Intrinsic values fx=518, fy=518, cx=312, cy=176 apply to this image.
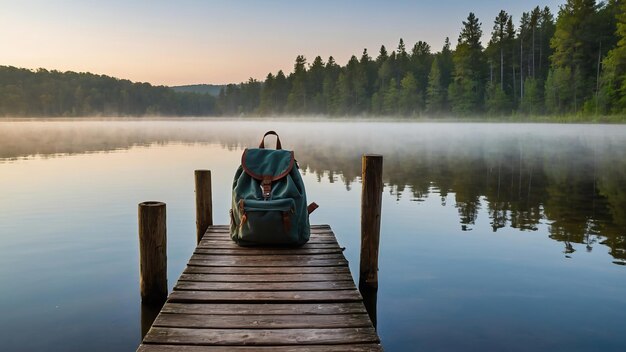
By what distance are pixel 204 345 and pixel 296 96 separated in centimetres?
12628

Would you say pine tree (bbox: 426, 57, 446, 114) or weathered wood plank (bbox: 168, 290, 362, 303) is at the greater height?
→ pine tree (bbox: 426, 57, 446, 114)

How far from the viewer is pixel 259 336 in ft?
13.3

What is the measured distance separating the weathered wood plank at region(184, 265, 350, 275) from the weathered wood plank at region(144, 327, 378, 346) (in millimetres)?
1565

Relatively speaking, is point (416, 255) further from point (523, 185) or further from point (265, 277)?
point (523, 185)

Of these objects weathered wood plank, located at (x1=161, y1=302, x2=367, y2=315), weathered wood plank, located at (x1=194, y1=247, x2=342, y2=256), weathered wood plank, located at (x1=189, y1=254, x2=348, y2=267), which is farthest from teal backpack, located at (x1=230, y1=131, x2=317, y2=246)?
weathered wood plank, located at (x1=161, y1=302, x2=367, y2=315)

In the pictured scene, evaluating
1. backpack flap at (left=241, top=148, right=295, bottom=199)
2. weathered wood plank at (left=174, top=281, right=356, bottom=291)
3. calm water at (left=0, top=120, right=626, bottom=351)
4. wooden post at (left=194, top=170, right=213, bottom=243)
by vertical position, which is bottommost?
calm water at (left=0, top=120, right=626, bottom=351)

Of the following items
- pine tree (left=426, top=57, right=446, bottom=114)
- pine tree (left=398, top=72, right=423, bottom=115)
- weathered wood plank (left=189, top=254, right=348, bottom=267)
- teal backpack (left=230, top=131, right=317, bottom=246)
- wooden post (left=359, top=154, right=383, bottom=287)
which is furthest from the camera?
pine tree (left=398, top=72, right=423, bottom=115)

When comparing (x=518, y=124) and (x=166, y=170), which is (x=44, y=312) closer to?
(x=166, y=170)

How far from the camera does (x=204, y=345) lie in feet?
12.8

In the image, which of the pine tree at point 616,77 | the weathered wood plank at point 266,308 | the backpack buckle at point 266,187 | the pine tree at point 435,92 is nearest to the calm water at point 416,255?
the weathered wood plank at point 266,308

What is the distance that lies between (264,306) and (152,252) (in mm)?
1912

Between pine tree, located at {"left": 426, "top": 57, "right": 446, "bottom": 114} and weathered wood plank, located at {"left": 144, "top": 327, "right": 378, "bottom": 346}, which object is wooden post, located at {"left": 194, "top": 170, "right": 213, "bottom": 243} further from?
pine tree, located at {"left": 426, "top": 57, "right": 446, "bottom": 114}

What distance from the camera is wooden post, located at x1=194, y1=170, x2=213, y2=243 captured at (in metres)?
8.20

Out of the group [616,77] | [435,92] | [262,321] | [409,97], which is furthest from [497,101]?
[262,321]
